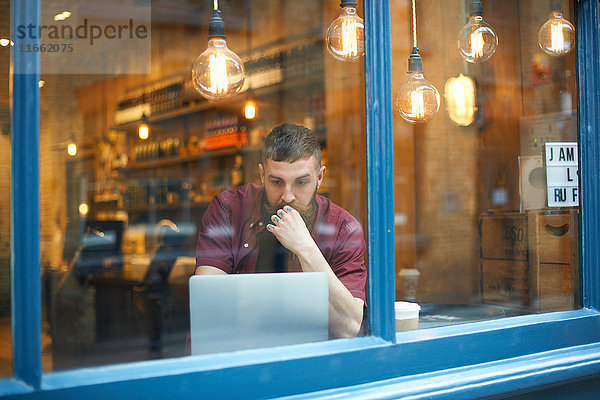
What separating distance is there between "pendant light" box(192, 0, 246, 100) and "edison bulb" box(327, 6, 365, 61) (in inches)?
25.0

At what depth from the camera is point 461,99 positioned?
5574 mm

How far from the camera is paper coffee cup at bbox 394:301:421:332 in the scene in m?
1.96

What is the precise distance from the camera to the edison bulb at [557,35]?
242cm

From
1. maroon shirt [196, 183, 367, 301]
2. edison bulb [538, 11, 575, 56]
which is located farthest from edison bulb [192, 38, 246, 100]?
edison bulb [538, 11, 575, 56]

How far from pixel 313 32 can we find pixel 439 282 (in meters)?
2.99

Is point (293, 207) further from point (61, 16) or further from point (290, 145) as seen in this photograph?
point (61, 16)

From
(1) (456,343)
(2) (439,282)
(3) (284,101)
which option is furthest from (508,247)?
(3) (284,101)

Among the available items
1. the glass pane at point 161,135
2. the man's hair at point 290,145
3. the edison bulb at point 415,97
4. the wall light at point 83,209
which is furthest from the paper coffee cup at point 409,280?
the wall light at point 83,209

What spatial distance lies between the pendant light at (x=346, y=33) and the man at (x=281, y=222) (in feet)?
1.57

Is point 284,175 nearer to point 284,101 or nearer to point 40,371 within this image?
point 40,371

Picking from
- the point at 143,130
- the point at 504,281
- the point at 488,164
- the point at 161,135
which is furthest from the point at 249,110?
the point at 504,281

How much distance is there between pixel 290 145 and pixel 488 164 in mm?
3267

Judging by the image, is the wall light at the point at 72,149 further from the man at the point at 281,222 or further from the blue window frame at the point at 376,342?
the blue window frame at the point at 376,342

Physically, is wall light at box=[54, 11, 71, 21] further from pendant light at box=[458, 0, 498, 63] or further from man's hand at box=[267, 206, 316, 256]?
pendant light at box=[458, 0, 498, 63]
